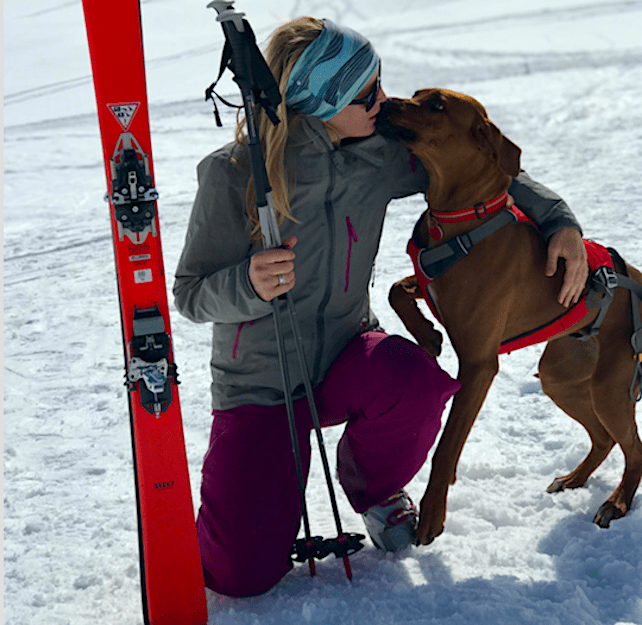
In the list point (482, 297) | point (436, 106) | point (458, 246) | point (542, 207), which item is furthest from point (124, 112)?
point (542, 207)

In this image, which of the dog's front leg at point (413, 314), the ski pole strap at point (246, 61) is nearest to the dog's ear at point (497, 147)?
the dog's front leg at point (413, 314)

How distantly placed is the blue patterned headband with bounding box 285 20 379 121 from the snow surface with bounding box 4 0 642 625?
0.46 meters

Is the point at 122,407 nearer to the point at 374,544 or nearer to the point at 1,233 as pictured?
the point at 374,544

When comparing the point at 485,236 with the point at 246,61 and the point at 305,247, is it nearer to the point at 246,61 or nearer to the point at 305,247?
the point at 305,247

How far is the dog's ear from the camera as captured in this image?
6.35 feet

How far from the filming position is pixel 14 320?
4008 mm

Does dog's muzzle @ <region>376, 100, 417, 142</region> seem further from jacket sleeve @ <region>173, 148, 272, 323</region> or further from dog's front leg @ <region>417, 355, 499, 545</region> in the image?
dog's front leg @ <region>417, 355, 499, 545</region>

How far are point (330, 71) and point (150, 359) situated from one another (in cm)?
84

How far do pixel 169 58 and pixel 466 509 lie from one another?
9.07 m

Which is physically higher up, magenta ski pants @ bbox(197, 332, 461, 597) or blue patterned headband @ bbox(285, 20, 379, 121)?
blue patterned headband @ bbox(285, 20, 379, 121)

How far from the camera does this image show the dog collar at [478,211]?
2045 mm

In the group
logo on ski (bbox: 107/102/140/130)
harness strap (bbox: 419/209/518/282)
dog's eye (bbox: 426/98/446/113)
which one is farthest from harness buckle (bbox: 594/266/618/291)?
logo on ski (bbox: 107/102/140/130)

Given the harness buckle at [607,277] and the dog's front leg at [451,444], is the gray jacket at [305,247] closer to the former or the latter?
the harness buckle at [607,277]

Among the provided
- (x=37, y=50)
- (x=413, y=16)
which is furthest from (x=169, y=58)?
(x=413, y=16)
